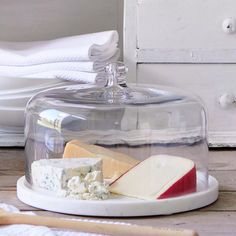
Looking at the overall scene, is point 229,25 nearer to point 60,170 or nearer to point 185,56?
point 185,56

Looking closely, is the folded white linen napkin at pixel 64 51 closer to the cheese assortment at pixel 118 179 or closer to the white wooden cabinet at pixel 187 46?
the white wooden cabinet at pixel 187 46

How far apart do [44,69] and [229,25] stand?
1.06 feet

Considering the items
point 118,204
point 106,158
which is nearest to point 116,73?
point 106,158

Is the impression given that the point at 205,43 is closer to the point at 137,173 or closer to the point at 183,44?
the point at 183,44

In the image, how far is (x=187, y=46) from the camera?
119cm

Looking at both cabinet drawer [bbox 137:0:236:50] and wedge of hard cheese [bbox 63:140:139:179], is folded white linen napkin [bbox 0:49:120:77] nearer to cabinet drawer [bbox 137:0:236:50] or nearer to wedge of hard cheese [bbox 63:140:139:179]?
cabinet drawer [bbox 137:0:236:50]

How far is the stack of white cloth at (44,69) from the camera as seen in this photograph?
45.3 inches

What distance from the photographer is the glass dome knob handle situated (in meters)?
0.93

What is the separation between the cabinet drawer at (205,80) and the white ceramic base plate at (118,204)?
0.39 m

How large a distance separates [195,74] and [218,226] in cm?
49

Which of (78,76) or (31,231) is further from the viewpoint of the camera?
(78,76)

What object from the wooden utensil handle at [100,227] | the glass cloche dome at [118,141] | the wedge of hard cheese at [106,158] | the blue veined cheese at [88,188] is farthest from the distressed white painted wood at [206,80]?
the wooden utensil handle at [100,227]

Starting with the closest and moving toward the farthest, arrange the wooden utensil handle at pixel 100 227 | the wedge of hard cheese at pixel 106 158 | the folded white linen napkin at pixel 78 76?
1. the wooden utensil handle at pixel 100 227
2. the wedge of hard cheese at pixel 106 158
3. the folded white linen napkin at pixel 78 76

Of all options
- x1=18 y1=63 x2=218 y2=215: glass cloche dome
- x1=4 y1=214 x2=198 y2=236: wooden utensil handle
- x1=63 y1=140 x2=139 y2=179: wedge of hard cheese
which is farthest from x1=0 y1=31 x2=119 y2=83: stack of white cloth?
x1=4 y1=214 x2=198 y2=236: wooden utensil handle
